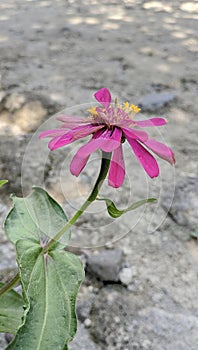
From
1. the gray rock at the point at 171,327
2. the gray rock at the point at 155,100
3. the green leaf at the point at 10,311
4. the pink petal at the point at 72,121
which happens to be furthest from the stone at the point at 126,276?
the gray rock at the point at 155,100

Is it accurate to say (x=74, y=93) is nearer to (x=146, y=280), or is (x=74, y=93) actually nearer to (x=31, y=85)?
(x=31, y=85)

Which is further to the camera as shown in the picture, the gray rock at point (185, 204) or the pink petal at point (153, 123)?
the gray rock at point (185, 204)

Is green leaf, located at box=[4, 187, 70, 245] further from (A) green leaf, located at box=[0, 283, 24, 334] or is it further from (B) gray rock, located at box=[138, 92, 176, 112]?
(B) gray rock, located at box=[138, 92, 176, 112]

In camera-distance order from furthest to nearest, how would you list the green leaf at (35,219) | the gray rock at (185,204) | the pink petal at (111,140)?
the gray rock at (185,204) → the green leaf at (35,219) → the pink petal at (111,140)

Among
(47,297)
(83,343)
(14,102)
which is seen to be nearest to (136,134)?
(47,297)

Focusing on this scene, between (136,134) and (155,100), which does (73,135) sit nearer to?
(136,134)

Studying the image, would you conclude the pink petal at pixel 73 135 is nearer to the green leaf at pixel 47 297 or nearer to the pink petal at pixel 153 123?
the pink petal at pixel 153 123
